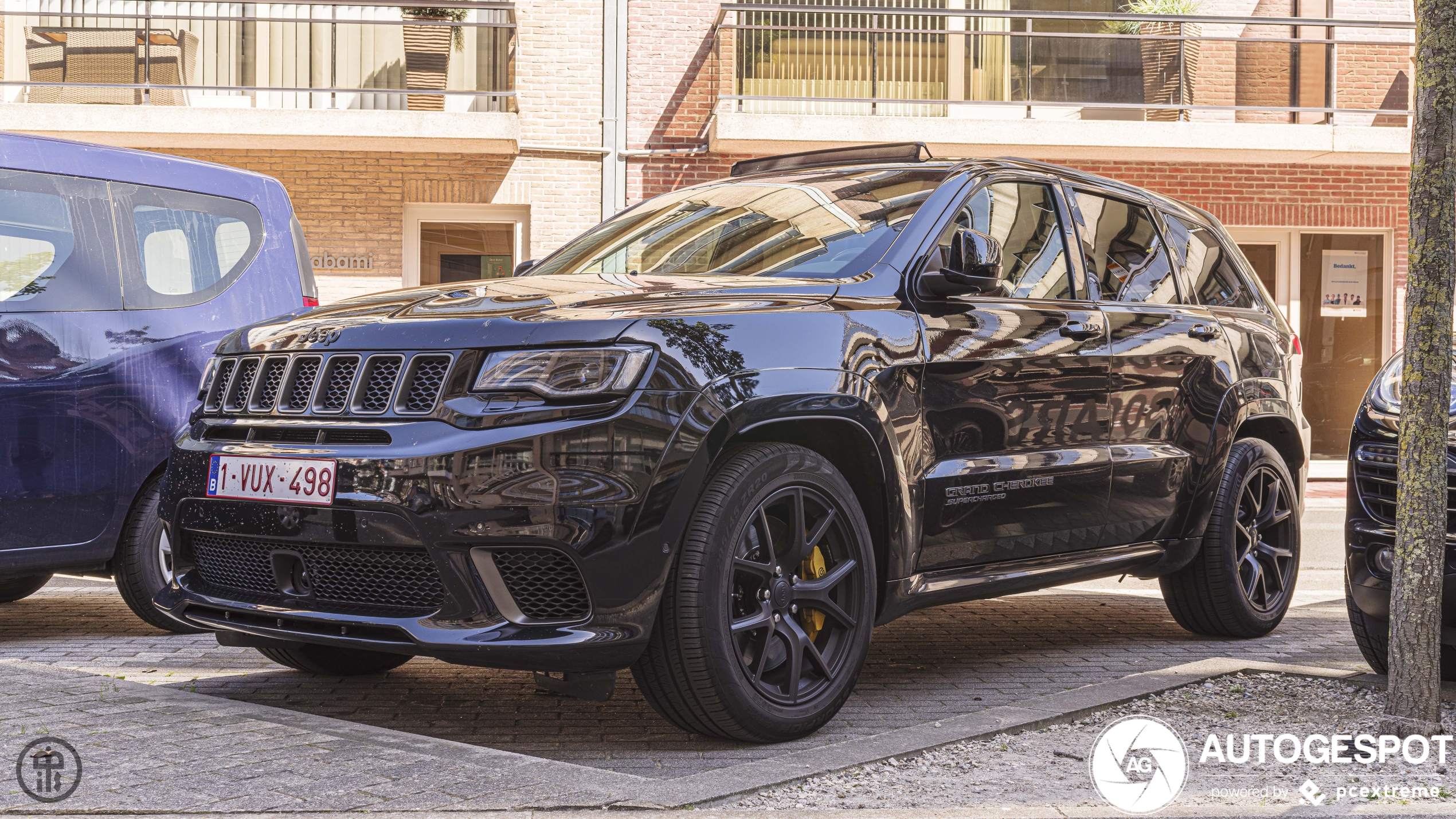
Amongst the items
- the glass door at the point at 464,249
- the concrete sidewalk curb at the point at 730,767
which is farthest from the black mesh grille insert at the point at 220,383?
the glass door at the point at 464,249

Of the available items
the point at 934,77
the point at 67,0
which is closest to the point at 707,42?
the point at 934,77

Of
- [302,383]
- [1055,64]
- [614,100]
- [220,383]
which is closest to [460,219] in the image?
[614,100]

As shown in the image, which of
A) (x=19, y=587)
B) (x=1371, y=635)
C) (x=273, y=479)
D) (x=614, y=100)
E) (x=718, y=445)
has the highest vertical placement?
(x=614, y=100)

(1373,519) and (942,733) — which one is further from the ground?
(1373,519)

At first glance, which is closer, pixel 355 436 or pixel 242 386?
pixel 355 436

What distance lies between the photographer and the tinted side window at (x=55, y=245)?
5.76m

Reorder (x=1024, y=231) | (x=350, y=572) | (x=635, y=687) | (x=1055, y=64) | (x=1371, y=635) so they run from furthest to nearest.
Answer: (x=1055, y=64) < (x=1024, y=231) < (x=635, y=687) < (x=1371, y=635) < (x=350, y=572)

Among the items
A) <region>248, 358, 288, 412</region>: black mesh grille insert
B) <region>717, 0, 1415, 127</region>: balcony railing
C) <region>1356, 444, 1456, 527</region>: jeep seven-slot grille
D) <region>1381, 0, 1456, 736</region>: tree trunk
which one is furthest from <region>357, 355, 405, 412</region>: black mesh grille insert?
<region>717, 0, 1415, 127</region>: balcony railing

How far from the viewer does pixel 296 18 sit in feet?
51.9

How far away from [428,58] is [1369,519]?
13.2 m

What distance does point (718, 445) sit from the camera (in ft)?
A: 12.5

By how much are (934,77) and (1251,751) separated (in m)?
13.8

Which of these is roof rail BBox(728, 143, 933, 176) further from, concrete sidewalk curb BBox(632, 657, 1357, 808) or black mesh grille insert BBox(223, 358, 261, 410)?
black mesh grille insert BBox(223, 358, 261, 410)

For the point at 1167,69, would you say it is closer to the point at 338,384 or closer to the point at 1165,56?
the point at 1165,56
